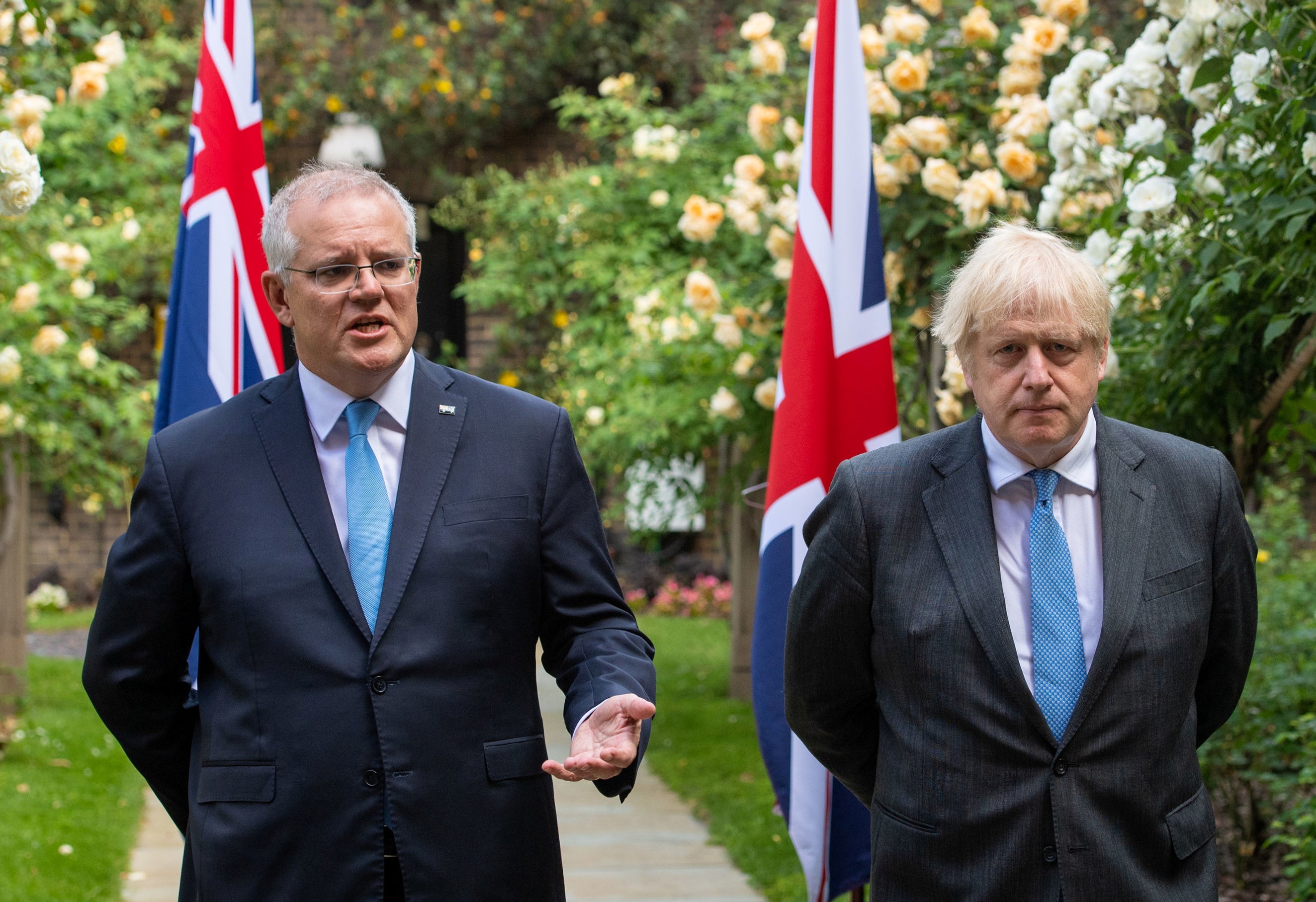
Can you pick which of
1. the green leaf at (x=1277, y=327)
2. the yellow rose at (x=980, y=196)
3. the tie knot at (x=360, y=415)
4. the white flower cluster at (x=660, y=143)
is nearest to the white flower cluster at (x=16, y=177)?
the tie knot at (x=360, y=415)

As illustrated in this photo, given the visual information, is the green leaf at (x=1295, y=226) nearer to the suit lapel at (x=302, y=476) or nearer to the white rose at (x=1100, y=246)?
the white rose at (x=1100, y=246)

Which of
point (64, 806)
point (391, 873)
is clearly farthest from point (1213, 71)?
point (64, 806)

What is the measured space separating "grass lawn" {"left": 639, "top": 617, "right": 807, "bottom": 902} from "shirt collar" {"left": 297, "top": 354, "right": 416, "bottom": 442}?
2.66m

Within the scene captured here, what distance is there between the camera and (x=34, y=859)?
4.26m

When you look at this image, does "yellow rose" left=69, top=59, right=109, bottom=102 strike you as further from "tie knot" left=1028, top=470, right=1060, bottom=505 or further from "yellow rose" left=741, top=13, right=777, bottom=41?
"tie knot" left=1028, top=470, right=1060, bottom=505

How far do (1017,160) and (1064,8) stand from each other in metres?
0.58

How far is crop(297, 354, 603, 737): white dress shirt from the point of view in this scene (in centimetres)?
205

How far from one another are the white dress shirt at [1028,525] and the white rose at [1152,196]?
892 mm

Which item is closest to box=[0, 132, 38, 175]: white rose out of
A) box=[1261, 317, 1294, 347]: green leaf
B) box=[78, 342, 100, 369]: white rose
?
box=[1261, 317, 1294, 347]: green leaf

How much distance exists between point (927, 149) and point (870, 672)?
218cm

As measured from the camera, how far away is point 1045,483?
1.98 metres

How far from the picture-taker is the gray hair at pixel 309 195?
2.02m

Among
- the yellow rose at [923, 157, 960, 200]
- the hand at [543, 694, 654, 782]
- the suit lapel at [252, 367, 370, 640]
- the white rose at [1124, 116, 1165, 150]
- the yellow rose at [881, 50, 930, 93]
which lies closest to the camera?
the hand at [543, 694, 654, 782]

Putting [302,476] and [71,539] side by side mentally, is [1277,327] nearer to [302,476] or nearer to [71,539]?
[302,476]
